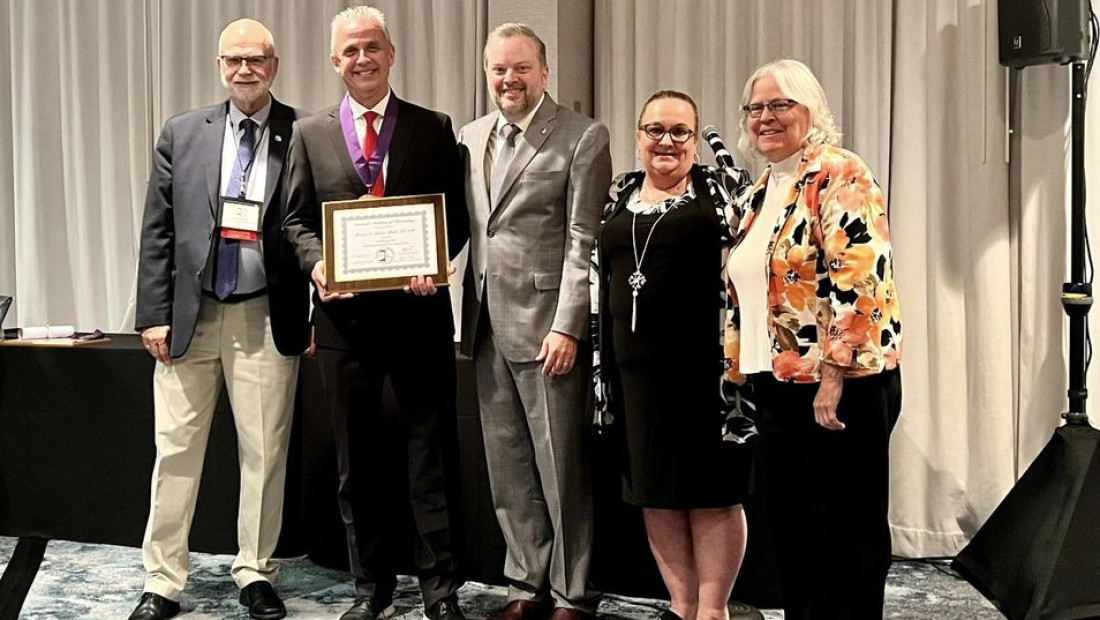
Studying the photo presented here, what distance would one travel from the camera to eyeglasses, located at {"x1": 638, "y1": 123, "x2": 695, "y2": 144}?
9.77 ft

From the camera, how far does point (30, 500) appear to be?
421 centimetres

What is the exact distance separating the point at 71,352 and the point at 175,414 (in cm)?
85

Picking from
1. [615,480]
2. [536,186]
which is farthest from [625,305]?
[615,480]

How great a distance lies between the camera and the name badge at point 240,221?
336 cm

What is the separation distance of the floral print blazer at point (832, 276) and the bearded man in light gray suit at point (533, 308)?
0.72m

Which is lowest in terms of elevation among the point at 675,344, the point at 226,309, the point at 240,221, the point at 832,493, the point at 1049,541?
the point at 1049,541

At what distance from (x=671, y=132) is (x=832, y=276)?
72 centimetres

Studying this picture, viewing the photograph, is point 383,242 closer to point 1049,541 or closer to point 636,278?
point 636,278

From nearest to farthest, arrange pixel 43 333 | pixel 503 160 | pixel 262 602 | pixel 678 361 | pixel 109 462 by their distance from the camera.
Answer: pixel 678 361 → pixel 503 160 → pixel 262 602 → pixel 109 462 → pixel 43 333

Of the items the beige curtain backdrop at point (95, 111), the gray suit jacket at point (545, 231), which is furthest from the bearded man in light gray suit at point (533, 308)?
the beige curtain backdrop at point (95, 111)

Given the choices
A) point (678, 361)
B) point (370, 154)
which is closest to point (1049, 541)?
point (678, 361)

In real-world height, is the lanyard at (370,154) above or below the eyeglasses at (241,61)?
below

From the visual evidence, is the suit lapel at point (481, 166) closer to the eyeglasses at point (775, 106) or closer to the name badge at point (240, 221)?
the name badge at point (240, 221)

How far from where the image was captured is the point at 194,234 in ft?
11.1
